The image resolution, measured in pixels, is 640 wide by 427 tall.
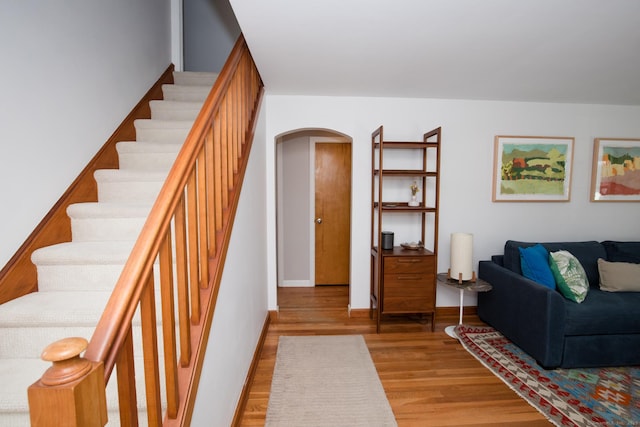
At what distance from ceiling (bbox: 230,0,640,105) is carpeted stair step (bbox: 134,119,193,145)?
82cm

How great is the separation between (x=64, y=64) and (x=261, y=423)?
98.1 inches

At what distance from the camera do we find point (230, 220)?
66.4 inches

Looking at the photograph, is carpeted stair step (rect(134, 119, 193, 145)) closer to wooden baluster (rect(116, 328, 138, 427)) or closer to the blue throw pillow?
wooden baluster (rect(116, 328, 138, 427))

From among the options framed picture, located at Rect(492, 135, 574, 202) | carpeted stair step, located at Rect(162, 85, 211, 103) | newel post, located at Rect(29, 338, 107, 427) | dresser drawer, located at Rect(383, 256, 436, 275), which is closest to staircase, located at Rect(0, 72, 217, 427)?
newel post, located at Rect(29, 338, 107, 427)

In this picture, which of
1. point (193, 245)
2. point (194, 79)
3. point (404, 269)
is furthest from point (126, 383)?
point (194, 79)

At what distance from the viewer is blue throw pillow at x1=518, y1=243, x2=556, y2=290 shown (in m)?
2.61

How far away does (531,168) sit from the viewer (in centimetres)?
330

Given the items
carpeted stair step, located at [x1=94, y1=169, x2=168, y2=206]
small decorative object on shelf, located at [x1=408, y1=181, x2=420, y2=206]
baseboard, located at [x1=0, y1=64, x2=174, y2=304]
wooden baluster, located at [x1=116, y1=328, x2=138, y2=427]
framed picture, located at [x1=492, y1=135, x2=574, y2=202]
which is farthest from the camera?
framed picture, located at [x1=492, y1=135, x2=574, y2=202]

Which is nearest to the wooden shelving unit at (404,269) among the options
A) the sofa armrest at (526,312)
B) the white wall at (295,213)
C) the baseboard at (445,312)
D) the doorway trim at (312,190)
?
the baseboard at (445,312)

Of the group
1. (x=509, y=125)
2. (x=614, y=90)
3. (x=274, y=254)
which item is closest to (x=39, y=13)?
(x=274, y=254)

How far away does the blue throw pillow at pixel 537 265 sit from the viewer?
261 cm

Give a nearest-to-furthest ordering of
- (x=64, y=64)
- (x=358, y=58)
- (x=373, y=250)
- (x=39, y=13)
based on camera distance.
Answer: (x=39, y=13) → (x=64, y=64) → (x=358, y=58) → (x=373, y=250)

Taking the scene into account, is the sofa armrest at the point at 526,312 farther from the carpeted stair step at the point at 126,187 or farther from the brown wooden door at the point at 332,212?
the carpeted stair step at the point at 126,187

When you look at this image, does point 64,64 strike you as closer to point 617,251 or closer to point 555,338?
point 555,338
